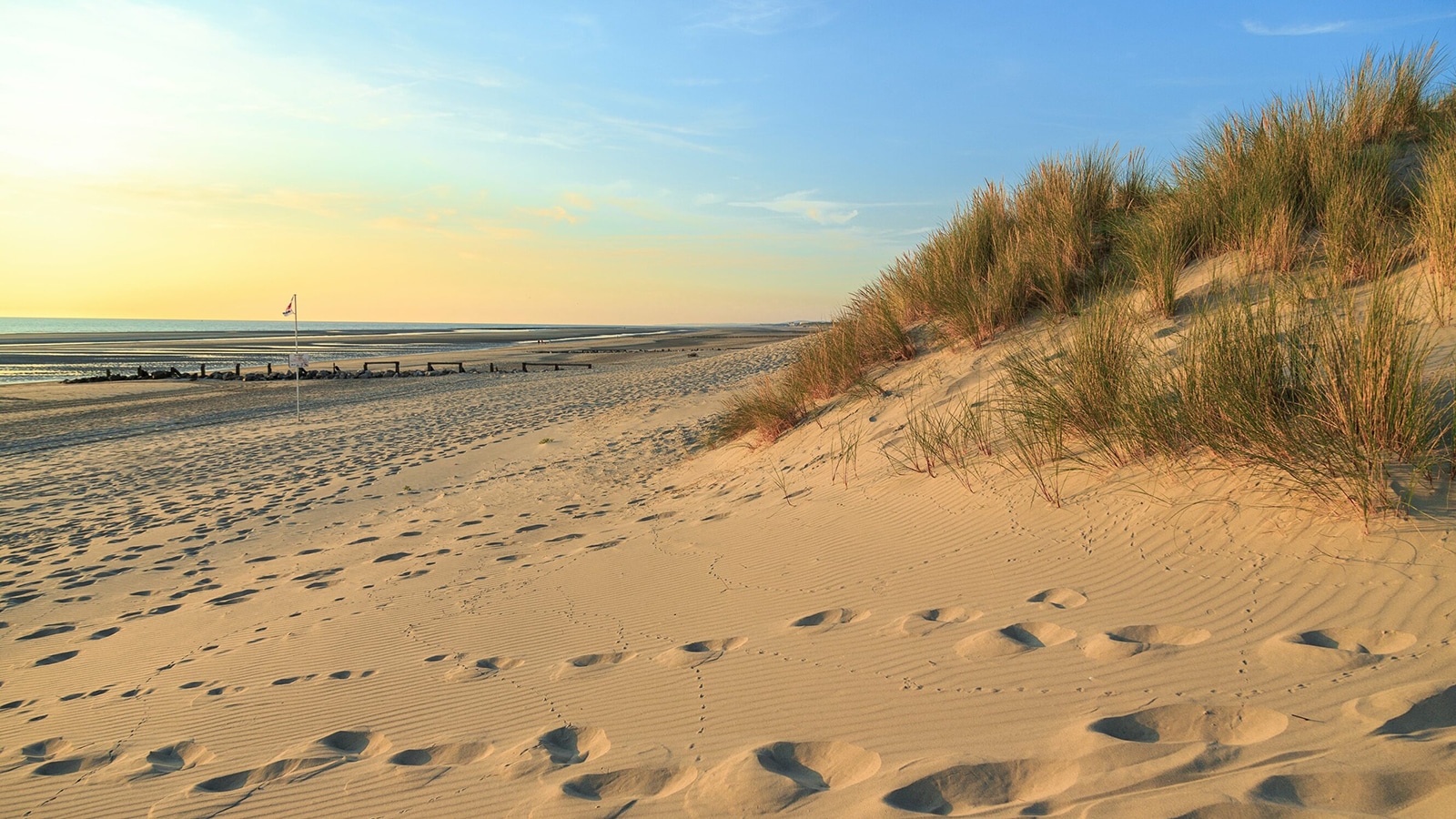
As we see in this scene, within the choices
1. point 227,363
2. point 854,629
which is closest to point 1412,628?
point 854,629

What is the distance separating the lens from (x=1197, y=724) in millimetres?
2322

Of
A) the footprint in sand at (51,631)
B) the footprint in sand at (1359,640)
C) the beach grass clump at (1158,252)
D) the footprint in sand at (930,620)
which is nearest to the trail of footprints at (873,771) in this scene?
the footprint in sand at (1359,640)

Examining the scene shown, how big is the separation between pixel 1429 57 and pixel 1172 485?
6.15m

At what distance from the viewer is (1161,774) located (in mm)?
2084

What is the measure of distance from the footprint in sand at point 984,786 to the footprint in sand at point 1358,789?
1.55ft

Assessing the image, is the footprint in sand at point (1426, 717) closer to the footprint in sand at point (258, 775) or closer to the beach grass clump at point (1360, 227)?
the footprint in sand at point (258, 775)

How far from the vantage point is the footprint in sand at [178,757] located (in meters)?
2.90

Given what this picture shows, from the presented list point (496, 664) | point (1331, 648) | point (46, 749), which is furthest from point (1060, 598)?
point (46, 749)

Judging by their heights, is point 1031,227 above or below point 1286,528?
above

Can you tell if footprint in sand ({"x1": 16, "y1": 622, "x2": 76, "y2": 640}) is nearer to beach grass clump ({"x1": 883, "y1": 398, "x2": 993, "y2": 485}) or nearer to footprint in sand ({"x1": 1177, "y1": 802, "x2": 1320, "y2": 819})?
beach grass clump ({"x1": 883, "y1": 398, "x2": 993, "y2": 485})

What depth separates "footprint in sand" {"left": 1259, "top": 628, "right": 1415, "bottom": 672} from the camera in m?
2.54

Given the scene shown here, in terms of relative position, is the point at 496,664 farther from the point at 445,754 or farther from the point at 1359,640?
the point at 1359,640

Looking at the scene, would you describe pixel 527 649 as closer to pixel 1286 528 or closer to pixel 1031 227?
pixel 1286 528

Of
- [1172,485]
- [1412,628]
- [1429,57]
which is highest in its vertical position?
[1429,57]
